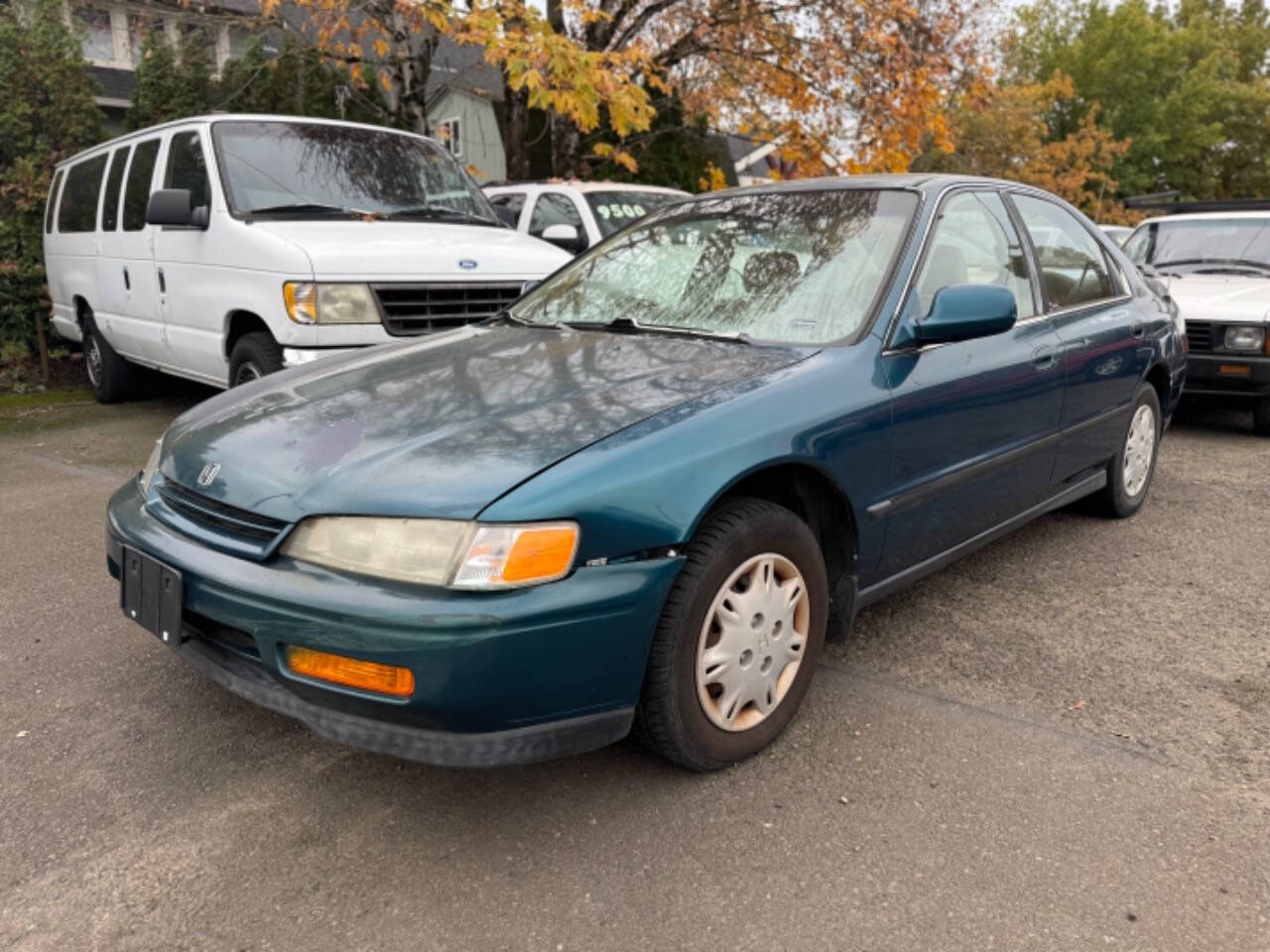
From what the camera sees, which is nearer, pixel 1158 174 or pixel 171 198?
pixel 171 198

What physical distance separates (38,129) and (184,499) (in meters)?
8.10

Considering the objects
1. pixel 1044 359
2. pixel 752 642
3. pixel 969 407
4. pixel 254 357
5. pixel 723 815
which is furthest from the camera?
pixel 254 357

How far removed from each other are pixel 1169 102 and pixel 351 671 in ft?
141

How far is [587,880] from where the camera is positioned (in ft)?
7.42

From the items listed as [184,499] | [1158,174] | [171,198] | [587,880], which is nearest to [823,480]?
[587,880]

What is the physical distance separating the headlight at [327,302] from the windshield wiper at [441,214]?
93 cm

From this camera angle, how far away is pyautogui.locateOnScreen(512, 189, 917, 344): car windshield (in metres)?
3.16

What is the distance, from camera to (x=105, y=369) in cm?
776

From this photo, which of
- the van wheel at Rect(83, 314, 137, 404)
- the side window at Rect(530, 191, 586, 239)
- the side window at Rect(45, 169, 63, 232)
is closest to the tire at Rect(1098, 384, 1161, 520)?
the side window at Rect(530, 191, 586, 239)

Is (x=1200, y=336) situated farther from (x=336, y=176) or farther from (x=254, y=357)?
(x=254, y=357)

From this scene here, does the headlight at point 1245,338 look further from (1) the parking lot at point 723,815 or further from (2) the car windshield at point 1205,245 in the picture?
(1) the parking lot at point 723,815

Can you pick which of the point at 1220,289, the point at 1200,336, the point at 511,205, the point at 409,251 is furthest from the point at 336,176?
the point at 1220,289

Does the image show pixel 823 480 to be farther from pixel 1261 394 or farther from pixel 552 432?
pixel 1261 394

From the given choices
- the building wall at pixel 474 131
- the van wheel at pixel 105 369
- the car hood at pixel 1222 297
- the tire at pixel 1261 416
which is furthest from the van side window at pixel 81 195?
the building wall at pixel 474 131
